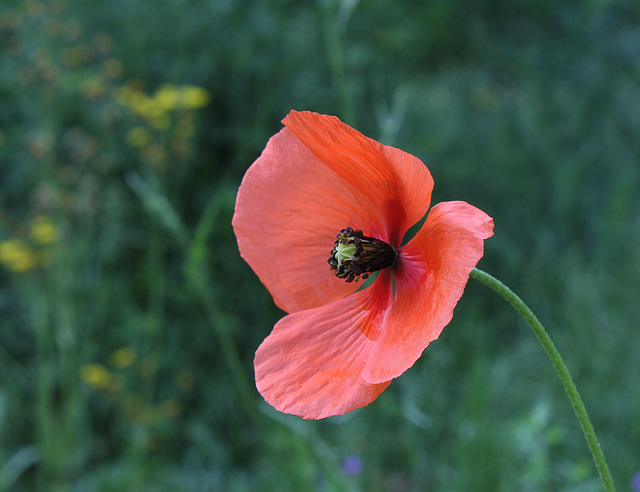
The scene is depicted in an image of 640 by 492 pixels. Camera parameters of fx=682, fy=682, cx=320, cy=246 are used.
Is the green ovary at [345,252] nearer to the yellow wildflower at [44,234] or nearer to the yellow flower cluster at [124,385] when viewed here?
the yellow wildflower at [44,234]

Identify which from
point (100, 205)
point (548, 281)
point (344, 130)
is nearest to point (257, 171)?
point (344, 130)

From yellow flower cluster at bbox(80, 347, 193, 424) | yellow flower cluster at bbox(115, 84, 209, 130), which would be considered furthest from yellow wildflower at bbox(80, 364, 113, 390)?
yellow flower cluster at bbox(115, 84, 209, 130)

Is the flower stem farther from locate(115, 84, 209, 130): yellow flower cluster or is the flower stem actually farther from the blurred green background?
locate(115, 84, 209, 130): yellow flower cluster

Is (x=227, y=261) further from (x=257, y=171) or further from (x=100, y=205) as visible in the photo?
(x=257, y=171)

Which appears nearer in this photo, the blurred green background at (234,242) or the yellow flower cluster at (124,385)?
the blurred green background at (234,242)

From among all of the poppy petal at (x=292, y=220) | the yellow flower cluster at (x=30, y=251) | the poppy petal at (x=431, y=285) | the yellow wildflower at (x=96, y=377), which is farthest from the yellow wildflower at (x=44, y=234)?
the poppy petal at (x=431, y=285)

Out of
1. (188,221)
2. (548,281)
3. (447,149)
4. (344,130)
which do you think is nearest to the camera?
(344,130)

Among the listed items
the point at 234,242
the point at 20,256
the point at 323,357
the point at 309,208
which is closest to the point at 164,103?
the point at 20,256

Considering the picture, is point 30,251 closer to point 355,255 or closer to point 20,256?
point 20,256
